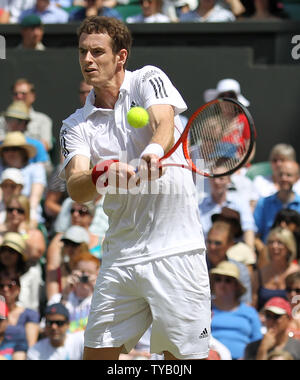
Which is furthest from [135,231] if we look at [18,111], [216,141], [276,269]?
[18,111]

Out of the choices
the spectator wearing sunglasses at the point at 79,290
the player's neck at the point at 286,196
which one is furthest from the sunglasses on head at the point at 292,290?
the spectator wearing sunglasses at the point at 79,290

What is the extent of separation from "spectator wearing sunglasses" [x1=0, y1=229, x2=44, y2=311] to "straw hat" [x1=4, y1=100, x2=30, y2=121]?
1.42m

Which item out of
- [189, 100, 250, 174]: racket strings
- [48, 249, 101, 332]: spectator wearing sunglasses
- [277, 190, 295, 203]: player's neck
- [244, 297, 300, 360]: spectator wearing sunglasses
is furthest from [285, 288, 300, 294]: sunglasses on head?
[189, 100, 250, 174]: racket strings

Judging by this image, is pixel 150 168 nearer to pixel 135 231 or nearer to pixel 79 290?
pixel 135 231

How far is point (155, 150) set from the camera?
13.4 feet

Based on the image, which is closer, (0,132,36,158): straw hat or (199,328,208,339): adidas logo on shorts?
(199,328,208,339): adidas logo on shorts

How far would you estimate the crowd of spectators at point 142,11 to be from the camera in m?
9.32

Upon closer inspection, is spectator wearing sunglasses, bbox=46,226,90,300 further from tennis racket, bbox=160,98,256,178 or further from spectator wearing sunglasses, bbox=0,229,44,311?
tennis racket, bbox=160,98,256,178

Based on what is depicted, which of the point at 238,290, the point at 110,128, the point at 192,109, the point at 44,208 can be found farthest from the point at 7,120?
the point at 110,128

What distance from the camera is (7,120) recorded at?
331 inches

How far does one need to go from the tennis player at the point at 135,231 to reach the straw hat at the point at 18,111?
3.95 m

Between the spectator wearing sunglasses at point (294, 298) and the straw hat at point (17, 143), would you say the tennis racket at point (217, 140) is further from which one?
the straw hat at point (17, 143)

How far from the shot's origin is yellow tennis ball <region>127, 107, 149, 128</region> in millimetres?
4117
